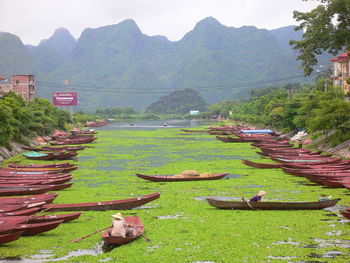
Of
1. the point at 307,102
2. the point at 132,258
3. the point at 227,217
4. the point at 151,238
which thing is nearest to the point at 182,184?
the point at 227,217

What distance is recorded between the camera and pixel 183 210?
20.8 m

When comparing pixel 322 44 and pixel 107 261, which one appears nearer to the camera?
pixel 107 261

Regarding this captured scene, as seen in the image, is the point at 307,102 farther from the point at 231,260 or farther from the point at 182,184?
the point at 231,260

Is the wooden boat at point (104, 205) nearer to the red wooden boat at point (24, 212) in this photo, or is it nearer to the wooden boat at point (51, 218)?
the red wooden boat at point (24, 212)

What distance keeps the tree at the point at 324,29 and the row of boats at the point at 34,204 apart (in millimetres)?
15840

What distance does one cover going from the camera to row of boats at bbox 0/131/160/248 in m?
16.4

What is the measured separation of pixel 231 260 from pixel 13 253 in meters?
6.27

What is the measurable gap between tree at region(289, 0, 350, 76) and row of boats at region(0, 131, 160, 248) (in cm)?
1584

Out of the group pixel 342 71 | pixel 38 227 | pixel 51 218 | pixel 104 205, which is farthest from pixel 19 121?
pixel 342 71

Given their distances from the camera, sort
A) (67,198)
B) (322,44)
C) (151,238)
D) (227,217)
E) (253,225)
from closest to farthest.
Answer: (151,238) < (253,225) < (227,217) < (67,198) < (322,44)

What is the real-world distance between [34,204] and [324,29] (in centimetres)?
2006

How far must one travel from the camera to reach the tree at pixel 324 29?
29766 mm

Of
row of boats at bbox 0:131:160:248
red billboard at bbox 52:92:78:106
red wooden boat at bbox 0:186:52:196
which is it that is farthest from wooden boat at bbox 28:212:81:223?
red billboard at bbox 52:92:78:106

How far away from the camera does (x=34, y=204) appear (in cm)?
1895
